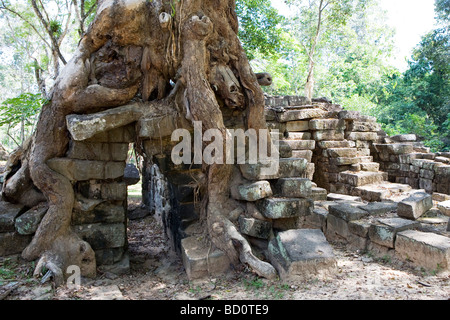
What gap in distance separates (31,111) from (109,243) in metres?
2.13

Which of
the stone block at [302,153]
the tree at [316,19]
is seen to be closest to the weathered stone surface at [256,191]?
the stone block at [302,153]

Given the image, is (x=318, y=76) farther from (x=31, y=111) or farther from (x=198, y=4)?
(x=31, y=111)

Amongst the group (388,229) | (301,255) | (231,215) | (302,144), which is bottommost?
(301,255)

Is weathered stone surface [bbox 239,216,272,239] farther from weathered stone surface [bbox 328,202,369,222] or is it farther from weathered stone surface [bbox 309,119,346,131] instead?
weathered stone surface [bbox 309,119,346,131]

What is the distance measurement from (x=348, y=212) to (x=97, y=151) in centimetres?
375

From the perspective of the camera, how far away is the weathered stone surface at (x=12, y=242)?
367cm

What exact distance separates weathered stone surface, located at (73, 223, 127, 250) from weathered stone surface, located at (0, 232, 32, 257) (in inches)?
22.8

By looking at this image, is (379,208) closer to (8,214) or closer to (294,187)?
(294,187)

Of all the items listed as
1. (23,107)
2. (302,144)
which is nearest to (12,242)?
(23,107)

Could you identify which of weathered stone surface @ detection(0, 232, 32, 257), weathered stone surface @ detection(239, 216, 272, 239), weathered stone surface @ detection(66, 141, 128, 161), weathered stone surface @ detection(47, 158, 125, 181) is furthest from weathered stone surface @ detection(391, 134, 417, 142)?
weathered stone surface @ detection(0, 232, 32, 257)

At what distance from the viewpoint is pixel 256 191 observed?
3.91 metres

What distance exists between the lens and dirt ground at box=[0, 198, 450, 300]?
9.47 ft

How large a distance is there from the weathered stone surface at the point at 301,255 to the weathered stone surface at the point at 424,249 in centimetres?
99

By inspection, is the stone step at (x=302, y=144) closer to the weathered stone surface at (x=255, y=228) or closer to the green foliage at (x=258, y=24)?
the weathered stone surface at (x=255, y=228)
